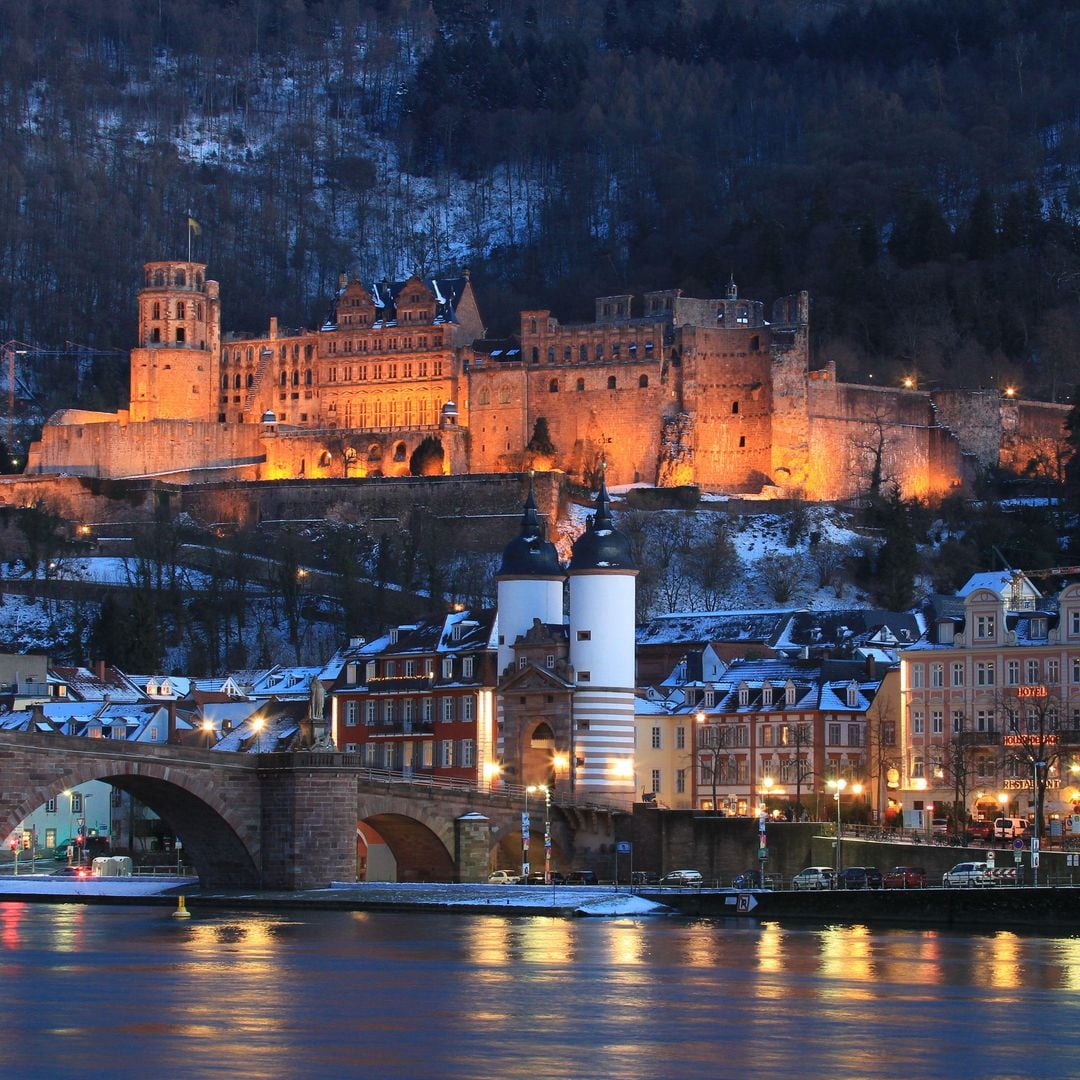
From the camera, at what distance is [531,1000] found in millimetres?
56719

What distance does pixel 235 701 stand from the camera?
117562 mm

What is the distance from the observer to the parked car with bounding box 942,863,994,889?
3078 inches

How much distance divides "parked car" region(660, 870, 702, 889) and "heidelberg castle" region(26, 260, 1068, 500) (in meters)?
73.4

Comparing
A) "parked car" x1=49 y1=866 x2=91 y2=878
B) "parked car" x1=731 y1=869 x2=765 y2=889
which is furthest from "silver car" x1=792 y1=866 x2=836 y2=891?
"parked car" x1=49 y1=866 x2=91 y2=878

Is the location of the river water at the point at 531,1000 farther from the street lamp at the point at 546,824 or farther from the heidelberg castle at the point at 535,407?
the heidelberg castle at the point at 535,407

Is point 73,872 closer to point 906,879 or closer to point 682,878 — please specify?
point 682,878

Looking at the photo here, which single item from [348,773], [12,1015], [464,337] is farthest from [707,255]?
[12,1015]

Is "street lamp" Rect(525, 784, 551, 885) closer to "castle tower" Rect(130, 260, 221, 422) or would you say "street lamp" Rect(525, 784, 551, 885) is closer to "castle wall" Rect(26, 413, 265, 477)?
"castle wall" Rect(26, 413, 265, 477)

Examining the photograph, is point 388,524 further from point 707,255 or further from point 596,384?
point 707,255

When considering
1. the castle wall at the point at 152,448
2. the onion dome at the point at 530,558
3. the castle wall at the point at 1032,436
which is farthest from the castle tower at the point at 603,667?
the castle wall at the point at 152,448

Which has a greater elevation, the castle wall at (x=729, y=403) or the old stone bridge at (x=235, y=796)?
the castle wall at (x=729, y=403)

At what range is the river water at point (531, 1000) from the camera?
4875 centimetres

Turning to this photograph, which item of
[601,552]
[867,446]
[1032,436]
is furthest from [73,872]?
[1032,436]

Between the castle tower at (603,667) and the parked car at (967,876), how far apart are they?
16.6 m
